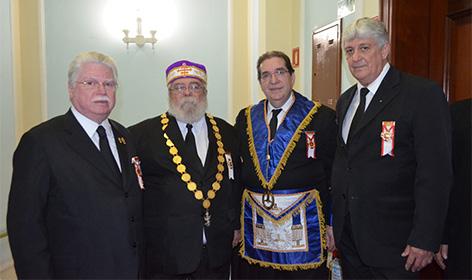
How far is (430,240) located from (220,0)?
425 centimetres

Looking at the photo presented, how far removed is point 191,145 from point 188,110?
19cm

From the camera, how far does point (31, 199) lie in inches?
63.6

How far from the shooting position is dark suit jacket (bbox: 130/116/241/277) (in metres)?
2.17

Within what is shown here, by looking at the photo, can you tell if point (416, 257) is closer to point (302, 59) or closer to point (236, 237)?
point (236, 237)

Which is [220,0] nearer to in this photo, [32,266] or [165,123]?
[165,123]

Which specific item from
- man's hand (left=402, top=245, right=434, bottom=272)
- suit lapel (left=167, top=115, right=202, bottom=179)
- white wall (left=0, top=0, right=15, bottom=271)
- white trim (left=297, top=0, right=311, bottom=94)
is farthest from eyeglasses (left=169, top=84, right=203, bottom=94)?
white wall (left=0, top=0, right=15, bottom=271)

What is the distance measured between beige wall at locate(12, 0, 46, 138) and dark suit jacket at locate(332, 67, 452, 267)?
368 cm

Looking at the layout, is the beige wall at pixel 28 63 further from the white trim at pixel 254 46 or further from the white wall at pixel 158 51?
the white trim at pixel 254 46

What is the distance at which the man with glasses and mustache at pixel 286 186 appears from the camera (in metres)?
2.36

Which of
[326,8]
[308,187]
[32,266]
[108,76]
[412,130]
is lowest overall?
[32,266]

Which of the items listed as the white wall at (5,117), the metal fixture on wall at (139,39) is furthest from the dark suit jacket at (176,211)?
the metal fixture on wall at (139,39)

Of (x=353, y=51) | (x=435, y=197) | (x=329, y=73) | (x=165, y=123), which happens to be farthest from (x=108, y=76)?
(x=329, y=73)

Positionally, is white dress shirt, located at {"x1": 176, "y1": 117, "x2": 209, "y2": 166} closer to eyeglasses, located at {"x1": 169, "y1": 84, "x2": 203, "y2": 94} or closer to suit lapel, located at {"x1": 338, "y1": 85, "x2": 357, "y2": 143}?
eyeglasses, located at {"x1": 169, "y1": 84, "x2": 203, "y2": 94}

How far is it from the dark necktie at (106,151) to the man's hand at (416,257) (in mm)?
→ 1267
